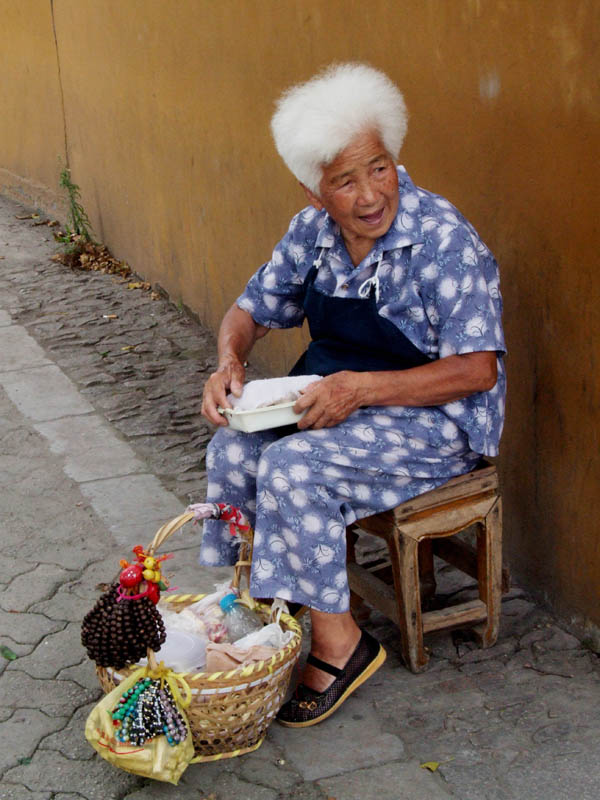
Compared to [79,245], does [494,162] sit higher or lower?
higher

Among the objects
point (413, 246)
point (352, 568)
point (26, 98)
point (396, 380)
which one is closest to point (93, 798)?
point (352, 568)

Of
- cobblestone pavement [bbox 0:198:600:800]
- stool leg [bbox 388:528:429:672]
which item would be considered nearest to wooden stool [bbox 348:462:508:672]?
stool leg [bbox 388:528:429:672]

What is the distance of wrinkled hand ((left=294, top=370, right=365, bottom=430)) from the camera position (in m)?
2.78

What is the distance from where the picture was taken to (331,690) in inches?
111

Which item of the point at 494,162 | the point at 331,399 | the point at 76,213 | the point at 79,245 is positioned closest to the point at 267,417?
the point at 331,399

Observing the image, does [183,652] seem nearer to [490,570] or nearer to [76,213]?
[490,570]

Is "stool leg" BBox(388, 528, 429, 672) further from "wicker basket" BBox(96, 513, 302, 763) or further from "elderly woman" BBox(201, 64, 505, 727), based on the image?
"wicker basket" BBox(96, 513, 302, 763)

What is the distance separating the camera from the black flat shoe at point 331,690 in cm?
281

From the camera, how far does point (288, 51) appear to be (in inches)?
181

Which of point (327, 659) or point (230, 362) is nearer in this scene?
point (327, 659)

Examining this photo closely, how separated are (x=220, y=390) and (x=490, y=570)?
36.5 inches

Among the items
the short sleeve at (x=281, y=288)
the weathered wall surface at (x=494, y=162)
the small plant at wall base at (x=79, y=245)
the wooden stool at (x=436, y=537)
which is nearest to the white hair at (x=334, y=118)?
the short sleeve at (x=281, y=288)

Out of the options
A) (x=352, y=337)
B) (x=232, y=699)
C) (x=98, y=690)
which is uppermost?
(x=352, y=337)

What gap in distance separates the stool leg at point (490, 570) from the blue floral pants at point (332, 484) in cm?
18
